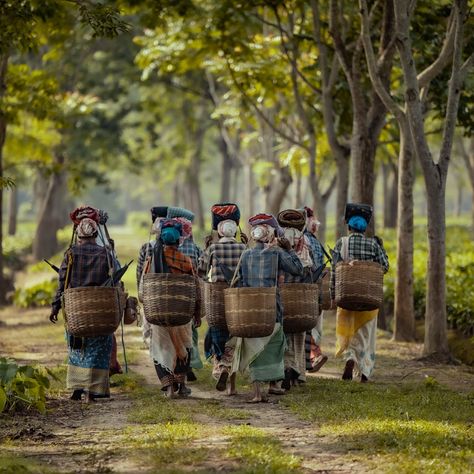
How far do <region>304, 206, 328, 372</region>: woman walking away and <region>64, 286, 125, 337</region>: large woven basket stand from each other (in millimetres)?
2912

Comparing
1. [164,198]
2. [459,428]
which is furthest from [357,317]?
[164,198]

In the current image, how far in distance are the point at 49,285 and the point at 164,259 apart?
45.5 ft

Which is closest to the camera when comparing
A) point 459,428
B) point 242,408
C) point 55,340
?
point 459,428

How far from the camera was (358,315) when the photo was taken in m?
12.8

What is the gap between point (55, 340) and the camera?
59.3 feet

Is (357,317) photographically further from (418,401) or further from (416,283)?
(416,283)

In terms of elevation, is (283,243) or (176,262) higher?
(283,243)

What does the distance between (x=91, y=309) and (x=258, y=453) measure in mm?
3213

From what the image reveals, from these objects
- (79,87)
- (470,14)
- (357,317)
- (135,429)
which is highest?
(79,87)

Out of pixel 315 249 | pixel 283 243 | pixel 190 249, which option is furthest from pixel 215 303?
pixel 315 249

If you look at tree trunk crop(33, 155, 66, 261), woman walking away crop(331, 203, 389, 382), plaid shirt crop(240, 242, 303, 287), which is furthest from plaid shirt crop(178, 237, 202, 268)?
tree trunk crop(33, 155, 66, 261)

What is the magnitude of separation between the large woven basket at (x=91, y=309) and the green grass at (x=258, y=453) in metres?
2.11

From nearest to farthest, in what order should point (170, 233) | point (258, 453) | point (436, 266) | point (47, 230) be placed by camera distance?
point (258, 453) → point (170, 233) → point (436, 266) → point (47, 230)

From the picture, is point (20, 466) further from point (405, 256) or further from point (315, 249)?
point (405, 256)
